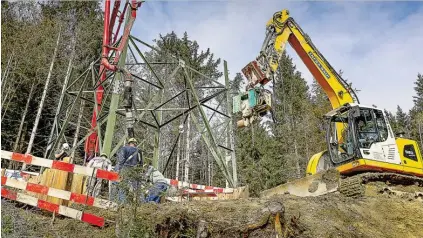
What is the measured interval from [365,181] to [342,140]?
1.82 meters

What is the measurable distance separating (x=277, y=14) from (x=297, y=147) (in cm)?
1835

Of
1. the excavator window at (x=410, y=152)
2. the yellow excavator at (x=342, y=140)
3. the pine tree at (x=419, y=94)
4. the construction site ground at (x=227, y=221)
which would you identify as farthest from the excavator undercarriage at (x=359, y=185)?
the pine tree at (x=419, y=94)

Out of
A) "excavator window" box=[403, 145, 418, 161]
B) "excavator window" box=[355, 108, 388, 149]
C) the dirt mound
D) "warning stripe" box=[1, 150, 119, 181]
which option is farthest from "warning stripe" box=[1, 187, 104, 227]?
"excavator window" box=[403, 145, 418, 161]

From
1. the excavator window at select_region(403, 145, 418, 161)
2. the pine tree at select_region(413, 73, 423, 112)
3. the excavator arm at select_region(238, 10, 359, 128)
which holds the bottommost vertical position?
the excavator window at select_region(403, 145, 418, 161)

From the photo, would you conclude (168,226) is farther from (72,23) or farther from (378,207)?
(72,23)

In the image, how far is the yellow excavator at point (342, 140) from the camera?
9.46m

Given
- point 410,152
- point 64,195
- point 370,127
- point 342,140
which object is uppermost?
point 370,127

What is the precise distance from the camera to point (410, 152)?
10.6 metres

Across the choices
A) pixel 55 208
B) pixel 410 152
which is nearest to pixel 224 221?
pixel 55 208

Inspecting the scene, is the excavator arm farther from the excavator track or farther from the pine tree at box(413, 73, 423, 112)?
the pine tree at box(413, 73, 423, 112)

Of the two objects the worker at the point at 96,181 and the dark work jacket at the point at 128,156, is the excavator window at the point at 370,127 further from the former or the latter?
the worker at the point at 96,181

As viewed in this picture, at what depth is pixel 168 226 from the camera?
5160 millimetres

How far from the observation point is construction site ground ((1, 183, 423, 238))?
16.1 ft

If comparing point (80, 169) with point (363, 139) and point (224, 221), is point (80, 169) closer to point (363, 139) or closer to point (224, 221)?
point (224, 221)
